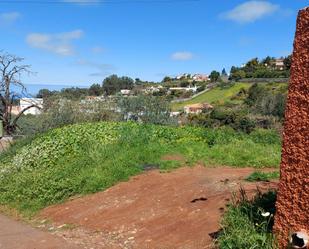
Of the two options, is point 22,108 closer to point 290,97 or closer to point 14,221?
point 14,221

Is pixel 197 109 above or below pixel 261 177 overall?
above

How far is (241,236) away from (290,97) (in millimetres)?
1395

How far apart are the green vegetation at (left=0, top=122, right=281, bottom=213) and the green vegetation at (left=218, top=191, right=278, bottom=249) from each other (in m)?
4.04

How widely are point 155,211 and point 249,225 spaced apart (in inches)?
94.0

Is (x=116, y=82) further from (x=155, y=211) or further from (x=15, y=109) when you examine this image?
(x=155, y=211)

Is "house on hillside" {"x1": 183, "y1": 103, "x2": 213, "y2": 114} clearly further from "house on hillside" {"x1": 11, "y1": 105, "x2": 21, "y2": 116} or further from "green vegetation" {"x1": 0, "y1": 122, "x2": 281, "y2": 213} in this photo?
"green vegetation" {"x1": 0, "y1": 122, "x2": 281, "y2": 213}

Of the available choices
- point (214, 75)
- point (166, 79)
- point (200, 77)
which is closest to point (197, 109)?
point (214, 75)

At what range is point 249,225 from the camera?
4.59m

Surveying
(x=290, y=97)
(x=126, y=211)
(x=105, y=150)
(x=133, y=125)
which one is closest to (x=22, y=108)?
(x=133, y=125)

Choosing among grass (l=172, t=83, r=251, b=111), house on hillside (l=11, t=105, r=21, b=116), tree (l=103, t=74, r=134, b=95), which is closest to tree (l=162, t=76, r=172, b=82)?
grass (l=172, t=83, r=251, b=111)

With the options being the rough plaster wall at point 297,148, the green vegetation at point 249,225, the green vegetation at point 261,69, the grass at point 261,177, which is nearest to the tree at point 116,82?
the green vegetation at point 261,69

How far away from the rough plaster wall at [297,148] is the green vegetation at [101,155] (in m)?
4.96

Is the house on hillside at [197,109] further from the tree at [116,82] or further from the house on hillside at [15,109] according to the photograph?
the house on hillside at [15,109]

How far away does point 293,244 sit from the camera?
3898 millimetres
